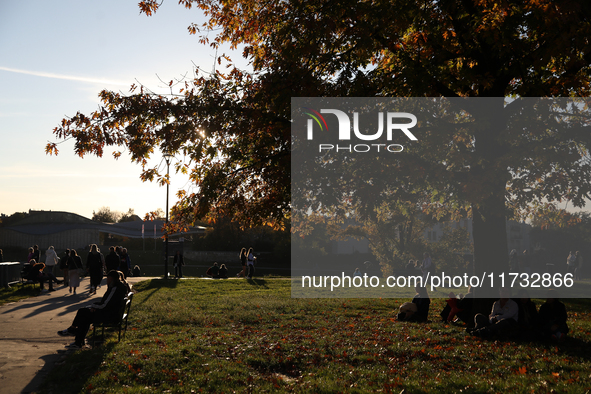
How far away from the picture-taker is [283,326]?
1123 centimetres

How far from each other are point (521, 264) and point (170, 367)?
Answer: 85.7 feet

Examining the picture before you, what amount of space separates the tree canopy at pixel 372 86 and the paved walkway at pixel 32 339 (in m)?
4.03

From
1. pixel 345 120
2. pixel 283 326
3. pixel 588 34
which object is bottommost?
pixel 283 326

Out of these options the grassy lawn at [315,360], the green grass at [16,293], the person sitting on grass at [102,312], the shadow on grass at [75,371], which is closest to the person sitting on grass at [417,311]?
the grassy lawn at [315,360]

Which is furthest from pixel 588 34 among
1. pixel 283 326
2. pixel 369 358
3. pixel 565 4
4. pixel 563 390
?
pixel 283 326

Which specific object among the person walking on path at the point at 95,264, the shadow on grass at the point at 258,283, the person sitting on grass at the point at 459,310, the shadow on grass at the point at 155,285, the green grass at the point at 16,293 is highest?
the person walking on path at the point at 95,264

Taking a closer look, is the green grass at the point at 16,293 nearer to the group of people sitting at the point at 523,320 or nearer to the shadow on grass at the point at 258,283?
the shadow on grass at the point at 258,283

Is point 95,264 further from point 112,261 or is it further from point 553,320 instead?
point 553,320

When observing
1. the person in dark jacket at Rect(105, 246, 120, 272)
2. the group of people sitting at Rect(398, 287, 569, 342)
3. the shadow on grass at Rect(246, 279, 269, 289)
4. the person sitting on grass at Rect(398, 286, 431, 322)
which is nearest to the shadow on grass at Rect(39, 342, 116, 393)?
the person sitting on grass at Rect(398, 286, 431, 322)

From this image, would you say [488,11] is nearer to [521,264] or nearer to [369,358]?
[369,358]

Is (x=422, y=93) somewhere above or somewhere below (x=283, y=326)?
above

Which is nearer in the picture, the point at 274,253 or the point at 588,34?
the point at 588,34

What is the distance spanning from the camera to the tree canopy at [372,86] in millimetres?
9352

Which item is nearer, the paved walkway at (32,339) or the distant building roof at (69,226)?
the paved walkway at (32,339)
